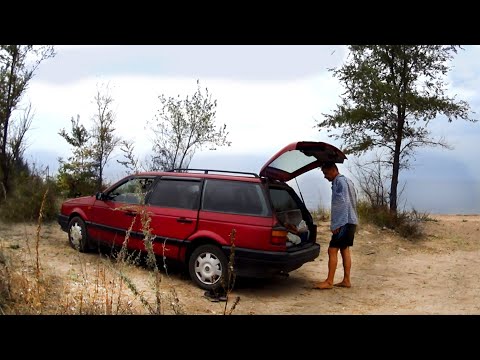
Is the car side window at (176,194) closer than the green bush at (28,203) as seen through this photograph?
Yes

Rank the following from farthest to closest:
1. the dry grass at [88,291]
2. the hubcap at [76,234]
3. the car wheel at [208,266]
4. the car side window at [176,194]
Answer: the hubcap at [76,234] → the car side window at [176,194] → the car wheel at [208,266] → the dry grass at [88,291]

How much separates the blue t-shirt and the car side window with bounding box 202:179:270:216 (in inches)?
54.2

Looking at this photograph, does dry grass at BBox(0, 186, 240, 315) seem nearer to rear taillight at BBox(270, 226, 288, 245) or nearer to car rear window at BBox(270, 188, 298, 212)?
rear taillight at BBox(270, 226, 288, 245)

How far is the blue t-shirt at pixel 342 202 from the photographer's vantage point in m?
6.60

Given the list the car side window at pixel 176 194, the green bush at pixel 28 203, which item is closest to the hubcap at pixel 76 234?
the car side window at pixel 176 194

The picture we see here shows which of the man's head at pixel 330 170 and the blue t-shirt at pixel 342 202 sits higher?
the man's head at pixel 330 170

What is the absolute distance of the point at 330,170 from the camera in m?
6.82

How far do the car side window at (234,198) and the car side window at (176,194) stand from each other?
0.66 ft

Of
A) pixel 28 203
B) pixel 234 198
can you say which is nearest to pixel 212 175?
pixel 234 198

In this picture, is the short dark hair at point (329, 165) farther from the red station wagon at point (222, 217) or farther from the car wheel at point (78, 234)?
the car wheel at point (78, 234)

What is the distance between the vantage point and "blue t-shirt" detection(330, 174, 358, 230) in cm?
660

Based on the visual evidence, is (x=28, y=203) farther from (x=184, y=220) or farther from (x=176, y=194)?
(x=184, y=220)

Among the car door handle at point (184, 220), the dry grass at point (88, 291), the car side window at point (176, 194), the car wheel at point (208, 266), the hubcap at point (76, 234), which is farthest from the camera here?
the hubcap at point (76, 234)
